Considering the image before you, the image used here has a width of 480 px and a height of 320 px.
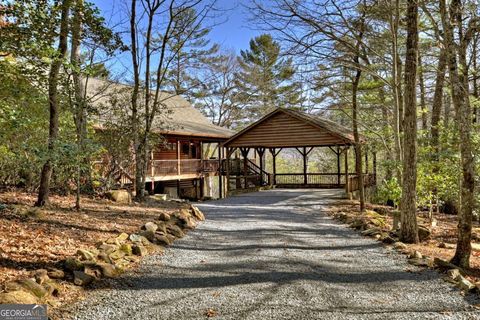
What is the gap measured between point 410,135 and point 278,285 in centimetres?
432

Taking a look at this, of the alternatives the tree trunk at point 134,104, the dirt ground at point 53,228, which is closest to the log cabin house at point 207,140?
A: the tree trunk at point 134,104

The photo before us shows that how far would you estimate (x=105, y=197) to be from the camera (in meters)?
10.9

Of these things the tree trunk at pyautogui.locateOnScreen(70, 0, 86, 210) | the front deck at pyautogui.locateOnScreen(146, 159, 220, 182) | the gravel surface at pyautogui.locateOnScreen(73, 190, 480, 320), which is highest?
the tree trunk at pyautogui.locateOnScreen(70, 0, 86, 210)

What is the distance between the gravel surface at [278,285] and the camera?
374 centimetres

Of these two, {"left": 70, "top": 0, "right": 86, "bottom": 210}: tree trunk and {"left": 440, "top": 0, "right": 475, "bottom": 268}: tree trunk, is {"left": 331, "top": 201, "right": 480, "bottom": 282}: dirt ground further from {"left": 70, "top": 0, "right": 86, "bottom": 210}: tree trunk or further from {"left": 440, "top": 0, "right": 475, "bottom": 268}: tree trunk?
{"left": 70, "top": 0, "right": 86, "bottom": 210}: tree trunk

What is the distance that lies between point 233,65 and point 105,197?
24.2m

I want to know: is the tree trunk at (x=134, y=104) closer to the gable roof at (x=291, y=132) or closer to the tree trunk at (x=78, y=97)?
the tree trunk at (x=78, y=97)

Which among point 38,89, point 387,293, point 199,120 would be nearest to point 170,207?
point 38,89

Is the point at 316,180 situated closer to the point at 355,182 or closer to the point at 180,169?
the point at 355,182

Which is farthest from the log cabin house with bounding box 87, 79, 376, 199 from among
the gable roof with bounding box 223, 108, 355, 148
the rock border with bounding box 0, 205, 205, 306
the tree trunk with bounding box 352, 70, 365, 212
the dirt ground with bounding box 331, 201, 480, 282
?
the dirt ground with bounding box 331, 201, 480, 282

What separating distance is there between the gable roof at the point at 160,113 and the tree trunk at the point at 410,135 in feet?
23.1

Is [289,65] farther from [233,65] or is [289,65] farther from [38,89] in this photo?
[233,65]

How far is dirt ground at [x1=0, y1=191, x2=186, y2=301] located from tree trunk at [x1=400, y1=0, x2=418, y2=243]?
5572mm

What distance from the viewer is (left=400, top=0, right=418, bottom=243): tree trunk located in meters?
6.88
